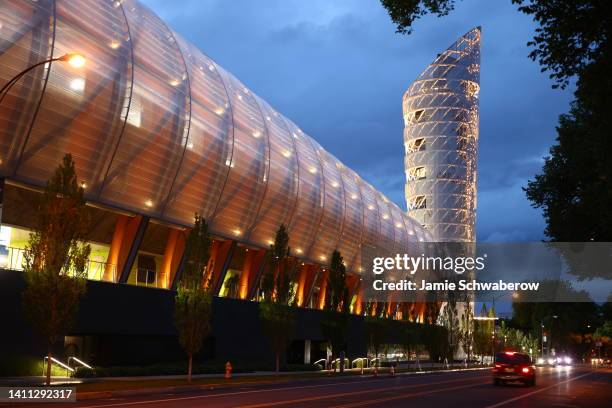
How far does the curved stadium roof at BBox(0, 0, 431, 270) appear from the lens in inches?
1367

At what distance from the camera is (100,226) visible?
43.9 meters

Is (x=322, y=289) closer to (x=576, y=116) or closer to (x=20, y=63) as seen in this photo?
(x=576, y=116)

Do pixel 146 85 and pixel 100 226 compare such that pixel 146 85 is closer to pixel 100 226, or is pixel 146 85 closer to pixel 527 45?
pixel 100 226

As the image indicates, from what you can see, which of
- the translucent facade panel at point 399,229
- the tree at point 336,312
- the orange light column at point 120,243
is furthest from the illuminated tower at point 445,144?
the orange light column at point 120,243

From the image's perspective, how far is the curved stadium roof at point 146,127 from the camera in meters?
34.7

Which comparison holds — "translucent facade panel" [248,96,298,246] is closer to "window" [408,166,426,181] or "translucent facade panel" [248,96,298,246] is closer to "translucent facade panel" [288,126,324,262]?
"translucent facade panel" [288,126,324,262]

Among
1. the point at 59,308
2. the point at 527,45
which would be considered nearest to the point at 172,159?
the point at 59,308

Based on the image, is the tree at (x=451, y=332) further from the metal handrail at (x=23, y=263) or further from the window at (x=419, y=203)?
the metal handrail at (x=23, y=263)

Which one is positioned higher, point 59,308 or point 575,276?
point 575,276

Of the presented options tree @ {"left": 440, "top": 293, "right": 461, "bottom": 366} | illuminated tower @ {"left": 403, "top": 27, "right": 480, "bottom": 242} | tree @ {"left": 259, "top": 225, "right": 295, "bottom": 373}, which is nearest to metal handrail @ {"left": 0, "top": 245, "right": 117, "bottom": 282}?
tree @ {"left": 259, "top": 225, "right": 295, "bottom": 373}

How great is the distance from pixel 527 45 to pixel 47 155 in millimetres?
23545

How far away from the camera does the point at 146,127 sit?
136ft

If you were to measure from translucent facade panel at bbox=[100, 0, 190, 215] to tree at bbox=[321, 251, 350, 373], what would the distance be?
54.6ft

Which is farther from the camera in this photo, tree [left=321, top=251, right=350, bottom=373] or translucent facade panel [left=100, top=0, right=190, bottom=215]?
tree [left=321, top=251, right=350, bottom=373]
